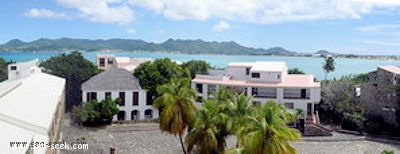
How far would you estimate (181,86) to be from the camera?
993 cm

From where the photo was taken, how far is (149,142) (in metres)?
13.7

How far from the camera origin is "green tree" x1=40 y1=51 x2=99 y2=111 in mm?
20062

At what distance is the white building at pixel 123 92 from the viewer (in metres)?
17.5

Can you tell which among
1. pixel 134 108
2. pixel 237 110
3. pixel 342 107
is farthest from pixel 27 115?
pixel 342 107

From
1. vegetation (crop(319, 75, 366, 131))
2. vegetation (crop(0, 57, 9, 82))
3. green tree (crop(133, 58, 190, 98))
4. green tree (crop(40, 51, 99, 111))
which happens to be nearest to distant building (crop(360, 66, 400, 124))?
vegetation (crop(319, 75, 366, 131))

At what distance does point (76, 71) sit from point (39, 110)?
1283 cm

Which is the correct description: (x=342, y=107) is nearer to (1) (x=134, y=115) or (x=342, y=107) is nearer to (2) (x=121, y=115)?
(1) (x=134, y=115)

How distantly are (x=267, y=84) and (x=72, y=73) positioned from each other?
34.0ft

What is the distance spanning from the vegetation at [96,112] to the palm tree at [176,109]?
23.2 feet

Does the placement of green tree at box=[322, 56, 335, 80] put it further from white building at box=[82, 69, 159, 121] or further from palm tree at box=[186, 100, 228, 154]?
palm tree at box=[186, 100, 228, 154]

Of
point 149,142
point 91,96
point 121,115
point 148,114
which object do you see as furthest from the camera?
point 148,114

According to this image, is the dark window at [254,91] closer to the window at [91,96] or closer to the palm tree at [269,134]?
the window at [91,96]

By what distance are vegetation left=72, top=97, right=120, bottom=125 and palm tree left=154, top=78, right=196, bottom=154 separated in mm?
7085

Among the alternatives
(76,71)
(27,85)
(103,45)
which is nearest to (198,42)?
(103,45)
